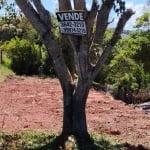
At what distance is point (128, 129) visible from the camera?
10.8m

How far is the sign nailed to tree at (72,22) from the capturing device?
8.45 metres

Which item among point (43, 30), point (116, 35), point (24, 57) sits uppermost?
point (24, 57)

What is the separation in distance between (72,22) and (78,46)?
446 mm

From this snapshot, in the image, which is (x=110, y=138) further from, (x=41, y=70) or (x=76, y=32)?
(x=41, y=70)

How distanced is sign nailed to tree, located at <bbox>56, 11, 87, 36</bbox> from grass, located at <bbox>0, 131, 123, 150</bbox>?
1766 millimetres

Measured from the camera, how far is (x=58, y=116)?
12.4 m

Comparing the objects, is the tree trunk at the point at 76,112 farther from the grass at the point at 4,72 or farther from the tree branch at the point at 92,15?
the grass at the point at 4,72

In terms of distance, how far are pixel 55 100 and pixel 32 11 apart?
24.1ft

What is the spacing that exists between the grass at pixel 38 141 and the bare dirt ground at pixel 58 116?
677 mm

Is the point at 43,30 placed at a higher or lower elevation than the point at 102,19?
lower

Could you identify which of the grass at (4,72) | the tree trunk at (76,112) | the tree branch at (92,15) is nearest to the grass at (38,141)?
the tree trunk at (76,112)

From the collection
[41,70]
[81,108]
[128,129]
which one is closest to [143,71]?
[41,70]

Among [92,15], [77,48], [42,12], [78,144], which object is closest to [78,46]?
[77,48]

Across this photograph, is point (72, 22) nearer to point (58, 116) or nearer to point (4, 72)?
point (58, 116)
